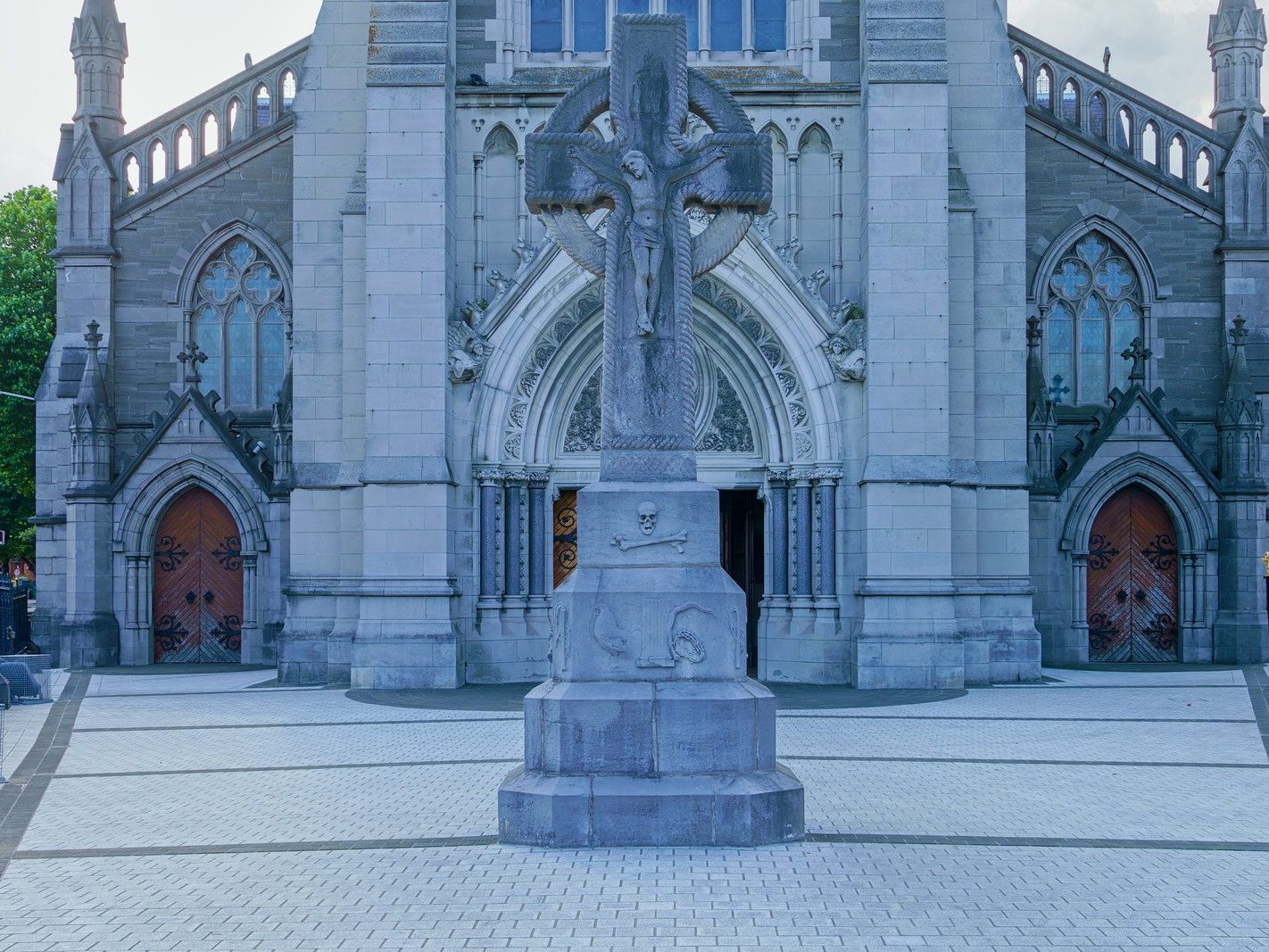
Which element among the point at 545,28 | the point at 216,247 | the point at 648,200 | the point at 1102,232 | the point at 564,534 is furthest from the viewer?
the point at 216,247

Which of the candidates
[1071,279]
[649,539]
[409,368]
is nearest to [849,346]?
[409,368]

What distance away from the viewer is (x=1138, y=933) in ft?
24.2

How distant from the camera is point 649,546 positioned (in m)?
9.79

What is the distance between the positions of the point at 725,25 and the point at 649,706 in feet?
49.0

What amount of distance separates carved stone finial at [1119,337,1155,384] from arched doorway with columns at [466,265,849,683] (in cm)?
691

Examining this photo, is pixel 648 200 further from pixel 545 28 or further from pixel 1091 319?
pixel 1091 319

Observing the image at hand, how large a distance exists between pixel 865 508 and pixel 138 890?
43.8 ft

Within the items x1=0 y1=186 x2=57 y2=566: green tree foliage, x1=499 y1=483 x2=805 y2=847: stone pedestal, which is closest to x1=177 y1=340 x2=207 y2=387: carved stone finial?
x1=0 y1=186 x2=57 y2=566: green tree foliage

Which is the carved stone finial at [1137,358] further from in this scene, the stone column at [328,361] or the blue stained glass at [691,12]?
the stone column at [328,361]

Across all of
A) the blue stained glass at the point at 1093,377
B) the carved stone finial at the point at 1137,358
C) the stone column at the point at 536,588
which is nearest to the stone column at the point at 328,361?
the stone column at the point at 536,588

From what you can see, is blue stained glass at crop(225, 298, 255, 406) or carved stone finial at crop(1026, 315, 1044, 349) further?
blue stained glass at crop(225, 298, 255, 406)

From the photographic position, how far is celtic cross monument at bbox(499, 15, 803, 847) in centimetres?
921

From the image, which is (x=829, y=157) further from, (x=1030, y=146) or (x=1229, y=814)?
(x=1229, y=814)

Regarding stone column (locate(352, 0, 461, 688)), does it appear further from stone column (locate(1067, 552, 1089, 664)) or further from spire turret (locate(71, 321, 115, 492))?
stone column (locate(1067, 552, 1089, 664))
